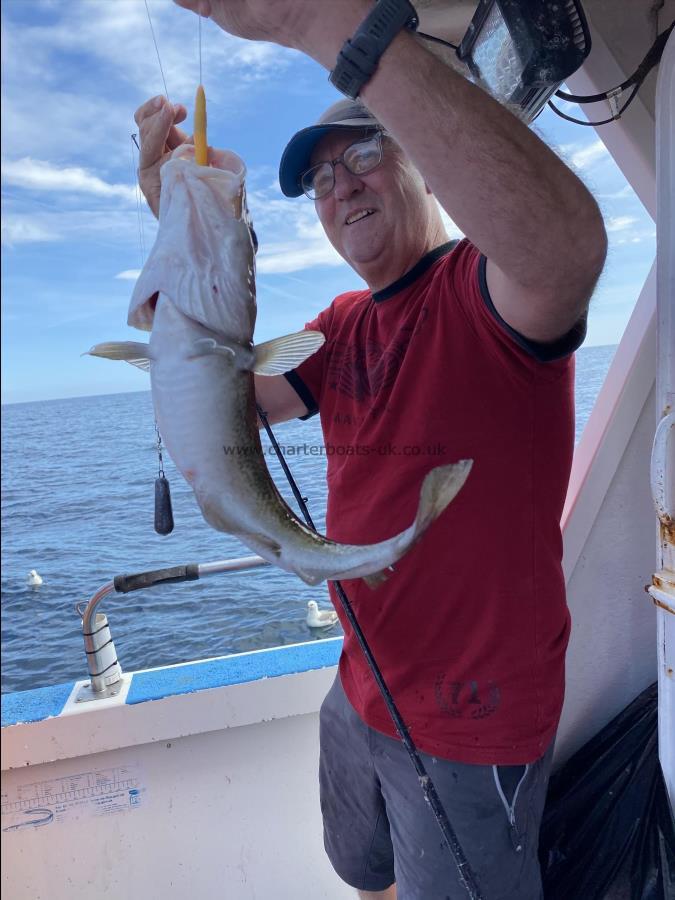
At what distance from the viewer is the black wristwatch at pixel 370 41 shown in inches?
34.9

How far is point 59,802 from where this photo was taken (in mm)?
2445

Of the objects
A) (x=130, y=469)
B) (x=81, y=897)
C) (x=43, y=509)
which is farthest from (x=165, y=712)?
(x=130, y=469)

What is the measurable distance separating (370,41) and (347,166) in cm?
91

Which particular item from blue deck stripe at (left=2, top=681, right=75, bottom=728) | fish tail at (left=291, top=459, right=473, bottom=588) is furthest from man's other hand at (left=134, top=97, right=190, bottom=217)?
blue deck stripe at (left=2, top=681, right=75, bottom=728)

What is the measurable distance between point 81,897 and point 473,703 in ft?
7.04

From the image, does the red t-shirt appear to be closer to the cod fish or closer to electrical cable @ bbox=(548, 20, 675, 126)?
the cod fish

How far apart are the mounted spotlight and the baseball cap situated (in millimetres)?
377

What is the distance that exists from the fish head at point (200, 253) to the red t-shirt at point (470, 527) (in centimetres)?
49

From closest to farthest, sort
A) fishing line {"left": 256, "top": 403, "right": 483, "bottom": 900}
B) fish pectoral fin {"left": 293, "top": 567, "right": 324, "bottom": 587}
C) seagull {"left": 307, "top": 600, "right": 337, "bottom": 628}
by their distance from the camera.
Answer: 1. fish pectoral fin {"left": 293, "top": 567, "right": 324, "bottom": 587}
2. fishing line {"left": 256, "top": 403, "right": 483, "bottom": 900}
3. seagull {"left": 307, "top": 600, "right": 337, "bottom": 628}

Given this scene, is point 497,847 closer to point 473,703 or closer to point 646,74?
point 473,703

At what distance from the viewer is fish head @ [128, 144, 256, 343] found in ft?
3.70

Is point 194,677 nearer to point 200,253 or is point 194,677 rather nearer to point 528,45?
point 200,253

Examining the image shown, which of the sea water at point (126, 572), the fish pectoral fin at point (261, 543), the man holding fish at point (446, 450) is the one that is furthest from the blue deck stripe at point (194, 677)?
the fish pectoral fin at point (261, 543)

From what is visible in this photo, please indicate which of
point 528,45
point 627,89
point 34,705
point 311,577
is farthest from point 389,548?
point 34,705
